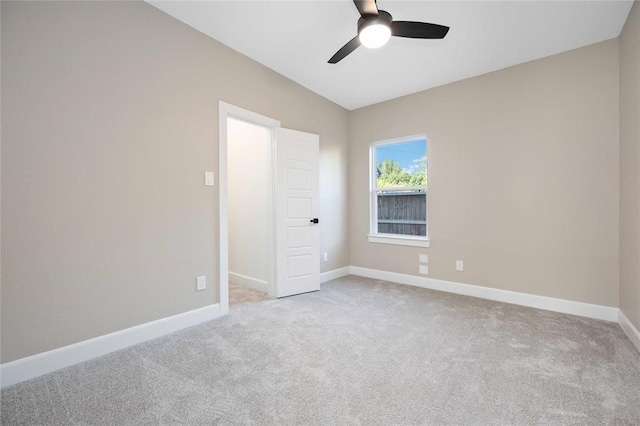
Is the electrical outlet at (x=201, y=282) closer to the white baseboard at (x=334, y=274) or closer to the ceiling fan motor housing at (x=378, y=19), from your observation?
the white baseboard at (x=334, y=274)

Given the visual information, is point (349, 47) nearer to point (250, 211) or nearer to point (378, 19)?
point (378, 19)

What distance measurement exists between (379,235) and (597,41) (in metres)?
3.19

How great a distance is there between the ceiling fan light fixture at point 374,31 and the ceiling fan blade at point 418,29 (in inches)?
3.0

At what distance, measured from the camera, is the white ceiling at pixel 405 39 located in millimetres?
2338

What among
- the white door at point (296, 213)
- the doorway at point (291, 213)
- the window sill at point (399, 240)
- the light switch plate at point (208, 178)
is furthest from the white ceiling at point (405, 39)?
the window sill at point (399, 240)

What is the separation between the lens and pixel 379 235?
4.43 metres

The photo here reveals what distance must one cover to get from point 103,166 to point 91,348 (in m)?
1.37

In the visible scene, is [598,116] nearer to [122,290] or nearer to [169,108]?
[169,108]

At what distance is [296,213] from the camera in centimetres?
369

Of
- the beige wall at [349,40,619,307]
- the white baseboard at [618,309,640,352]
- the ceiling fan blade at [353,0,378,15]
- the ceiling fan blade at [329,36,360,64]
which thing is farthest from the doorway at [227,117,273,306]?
the white baseboard at [618,309,640,352]

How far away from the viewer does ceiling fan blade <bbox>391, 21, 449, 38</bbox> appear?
6.81ft

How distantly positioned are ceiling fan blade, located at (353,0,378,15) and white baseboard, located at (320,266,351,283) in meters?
3.26

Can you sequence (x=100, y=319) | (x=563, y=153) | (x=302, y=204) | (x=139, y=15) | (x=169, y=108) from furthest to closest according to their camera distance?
(x=302, y=204)
(x=563, y=153)
(x=169, y=108)
(x=139, y=15)
(x=100, y=319)

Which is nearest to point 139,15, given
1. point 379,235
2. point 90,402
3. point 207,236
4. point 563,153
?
point 207,236
